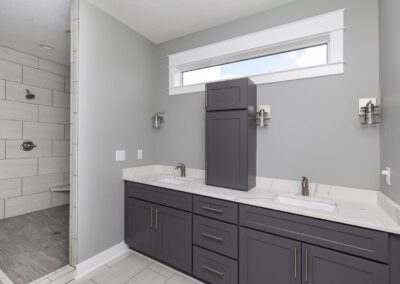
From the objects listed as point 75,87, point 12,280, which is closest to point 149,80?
point 75,87

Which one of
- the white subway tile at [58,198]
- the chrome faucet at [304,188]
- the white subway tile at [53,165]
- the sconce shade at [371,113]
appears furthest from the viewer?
the white subway tile at [58,198]

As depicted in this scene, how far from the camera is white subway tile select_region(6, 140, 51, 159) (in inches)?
123

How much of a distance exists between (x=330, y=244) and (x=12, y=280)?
268cm

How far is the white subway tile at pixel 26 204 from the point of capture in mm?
3146

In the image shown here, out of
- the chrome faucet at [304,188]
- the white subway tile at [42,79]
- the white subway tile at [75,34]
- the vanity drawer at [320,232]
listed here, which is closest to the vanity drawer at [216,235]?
the vanity drawer at [320,232]

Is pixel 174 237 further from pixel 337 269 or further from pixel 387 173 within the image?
pixel 387 173

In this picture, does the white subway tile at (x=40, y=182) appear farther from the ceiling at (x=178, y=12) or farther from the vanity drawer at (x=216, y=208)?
the vanity drawer at (x=216, y=208)

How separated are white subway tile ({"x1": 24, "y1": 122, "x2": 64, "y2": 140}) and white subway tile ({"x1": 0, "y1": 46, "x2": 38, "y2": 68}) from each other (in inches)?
39.7

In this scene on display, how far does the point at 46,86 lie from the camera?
3.57 meters

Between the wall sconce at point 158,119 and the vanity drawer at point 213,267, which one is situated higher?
the wall sconce at point 158,119

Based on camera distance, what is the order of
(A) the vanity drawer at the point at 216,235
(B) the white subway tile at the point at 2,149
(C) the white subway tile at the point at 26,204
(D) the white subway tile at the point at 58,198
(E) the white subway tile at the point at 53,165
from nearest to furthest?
(A) the vanity drawer at the point at 216,235
(B) the white subway tile at the point at 2,149
(C) the white subway tile at the point at 26,204
(E) the white subway tile at the point at 53,165
(D) the white subway tile at the point at 58,198

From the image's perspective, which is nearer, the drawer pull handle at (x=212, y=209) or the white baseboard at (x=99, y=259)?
the drawer pull handle at (x=212, y=209)

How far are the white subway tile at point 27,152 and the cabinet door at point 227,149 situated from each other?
3185 mm

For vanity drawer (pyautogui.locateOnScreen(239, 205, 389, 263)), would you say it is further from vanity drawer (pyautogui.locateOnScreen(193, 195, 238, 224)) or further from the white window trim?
the white window trim
